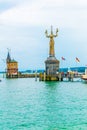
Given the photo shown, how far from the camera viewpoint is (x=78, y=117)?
1208 inches

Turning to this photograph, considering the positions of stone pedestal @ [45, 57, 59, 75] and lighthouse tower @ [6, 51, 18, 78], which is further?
lighthouse tower @ [6, 51, 18, 78]

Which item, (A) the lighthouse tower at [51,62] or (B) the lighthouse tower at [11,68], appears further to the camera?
(B) the lighthouse tower at [11,68]

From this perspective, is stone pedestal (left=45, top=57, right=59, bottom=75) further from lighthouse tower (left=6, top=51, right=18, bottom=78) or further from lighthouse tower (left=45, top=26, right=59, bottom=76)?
lighthouse tower (left=6, top=51, right=18, bottom=78)

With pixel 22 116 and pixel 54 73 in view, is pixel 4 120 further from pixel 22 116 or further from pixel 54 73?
pixel 54 73

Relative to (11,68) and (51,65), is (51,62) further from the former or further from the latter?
(11,68)

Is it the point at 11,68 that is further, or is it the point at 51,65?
the point at 11,68

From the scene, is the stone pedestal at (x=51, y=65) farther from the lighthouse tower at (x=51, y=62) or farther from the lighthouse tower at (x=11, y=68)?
the lighthouse tower at (x=11, y=68)

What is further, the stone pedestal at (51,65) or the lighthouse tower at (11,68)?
the lighthouse tower at (11,68)

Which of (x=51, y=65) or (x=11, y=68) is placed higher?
(x=11, y=68)

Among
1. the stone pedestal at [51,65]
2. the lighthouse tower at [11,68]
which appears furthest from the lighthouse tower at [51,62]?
the lighthouse tower at [11,68]

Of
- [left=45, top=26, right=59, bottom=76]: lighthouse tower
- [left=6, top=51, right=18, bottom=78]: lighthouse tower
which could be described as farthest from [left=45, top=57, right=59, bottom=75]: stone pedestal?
[left=6, top=51, right=18, bottom=78]: lighthouse tower

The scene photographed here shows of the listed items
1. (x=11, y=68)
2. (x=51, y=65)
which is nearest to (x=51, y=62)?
(x=51, y=65)

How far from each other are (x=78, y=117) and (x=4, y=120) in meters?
5.13

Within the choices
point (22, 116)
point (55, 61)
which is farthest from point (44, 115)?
point (55, 61)
